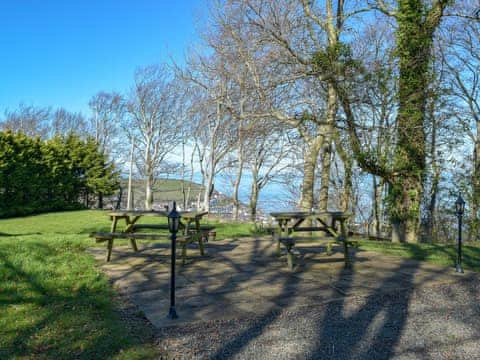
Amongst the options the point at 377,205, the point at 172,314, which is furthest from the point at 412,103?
the point at 172,314

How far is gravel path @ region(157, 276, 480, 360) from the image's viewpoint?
304 cm

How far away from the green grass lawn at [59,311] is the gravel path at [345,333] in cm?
38

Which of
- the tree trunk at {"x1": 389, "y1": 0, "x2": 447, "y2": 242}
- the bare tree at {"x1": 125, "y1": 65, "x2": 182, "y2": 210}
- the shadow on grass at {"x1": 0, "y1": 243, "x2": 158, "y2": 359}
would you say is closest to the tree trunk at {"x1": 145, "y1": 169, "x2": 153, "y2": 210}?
the bare tree at {"x1": 125, "y1": 65, "x2": 182, "y2": 210}

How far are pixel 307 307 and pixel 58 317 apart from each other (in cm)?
217

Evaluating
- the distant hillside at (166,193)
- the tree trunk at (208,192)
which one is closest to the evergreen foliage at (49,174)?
the tree trunk at (208,192)

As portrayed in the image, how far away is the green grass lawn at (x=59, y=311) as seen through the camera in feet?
9.87

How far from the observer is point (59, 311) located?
3789 mm

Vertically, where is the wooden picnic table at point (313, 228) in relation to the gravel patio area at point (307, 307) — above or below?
above

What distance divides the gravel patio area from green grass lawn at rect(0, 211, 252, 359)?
26 cm

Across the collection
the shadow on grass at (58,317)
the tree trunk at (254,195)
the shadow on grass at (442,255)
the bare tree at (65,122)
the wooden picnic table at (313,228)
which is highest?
the bare tree at (65,122)

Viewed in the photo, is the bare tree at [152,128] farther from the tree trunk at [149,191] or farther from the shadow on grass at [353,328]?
the shadow on grass at [353,328]

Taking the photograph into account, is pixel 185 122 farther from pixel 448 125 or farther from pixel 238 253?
pixel 238 253

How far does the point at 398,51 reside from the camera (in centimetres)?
1117

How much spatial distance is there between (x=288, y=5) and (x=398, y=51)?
9.84 ft
